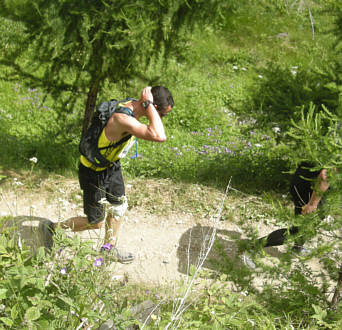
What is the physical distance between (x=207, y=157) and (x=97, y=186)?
Answer: 14.7 ft

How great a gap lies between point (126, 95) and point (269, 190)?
313 centimetres

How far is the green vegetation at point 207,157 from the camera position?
7.77ft

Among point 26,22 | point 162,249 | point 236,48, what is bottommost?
point 162,249

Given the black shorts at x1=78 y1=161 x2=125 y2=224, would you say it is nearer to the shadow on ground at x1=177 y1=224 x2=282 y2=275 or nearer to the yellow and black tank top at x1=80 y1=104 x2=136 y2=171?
the yellow and black tank top at x1=80 y1=104 x2=136 y2=171

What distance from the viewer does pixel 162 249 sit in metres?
5.35

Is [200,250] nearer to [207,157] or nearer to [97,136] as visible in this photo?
[97,136]

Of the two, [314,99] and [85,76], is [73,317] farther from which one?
[314,99]

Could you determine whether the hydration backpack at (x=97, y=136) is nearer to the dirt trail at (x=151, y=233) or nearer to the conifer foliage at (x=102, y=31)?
the dirt trail at (x=151, y=233)

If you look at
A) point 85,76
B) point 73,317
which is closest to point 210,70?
point 85,76

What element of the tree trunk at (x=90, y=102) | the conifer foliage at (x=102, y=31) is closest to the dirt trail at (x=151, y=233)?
the tree trunk at (x=90, y=102)

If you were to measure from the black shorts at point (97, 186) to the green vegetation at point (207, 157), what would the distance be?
0.69m

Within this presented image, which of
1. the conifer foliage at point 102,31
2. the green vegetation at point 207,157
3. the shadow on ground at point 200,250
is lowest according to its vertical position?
the shadow on ground at point 200,250

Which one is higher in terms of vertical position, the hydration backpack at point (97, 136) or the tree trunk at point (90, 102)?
the hydration backpack at point (97, 136)

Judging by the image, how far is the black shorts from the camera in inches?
159
